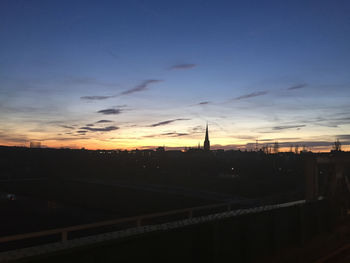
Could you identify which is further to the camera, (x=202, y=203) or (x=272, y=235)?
(x=202, y=203)

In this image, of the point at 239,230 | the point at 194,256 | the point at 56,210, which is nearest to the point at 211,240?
the point at 194,256

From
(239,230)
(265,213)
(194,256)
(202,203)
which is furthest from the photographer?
(202,203)

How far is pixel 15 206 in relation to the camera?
52906 mm

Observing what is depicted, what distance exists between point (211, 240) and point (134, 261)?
2580mm

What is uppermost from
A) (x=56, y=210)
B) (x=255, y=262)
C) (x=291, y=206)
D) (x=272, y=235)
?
(x=291, y=206)

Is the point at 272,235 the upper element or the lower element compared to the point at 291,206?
lower

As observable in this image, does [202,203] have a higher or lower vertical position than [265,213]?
lower

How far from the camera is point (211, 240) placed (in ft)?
27.0

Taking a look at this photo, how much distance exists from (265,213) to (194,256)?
3.70 meters

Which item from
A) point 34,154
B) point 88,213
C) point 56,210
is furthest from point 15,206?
point 34,154

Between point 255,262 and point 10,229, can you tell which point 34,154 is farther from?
point 255,262

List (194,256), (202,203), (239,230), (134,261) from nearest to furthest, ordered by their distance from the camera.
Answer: (134,261)
(194,256)
(239,230)
(202,203)

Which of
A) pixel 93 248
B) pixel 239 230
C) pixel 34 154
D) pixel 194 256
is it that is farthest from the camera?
pixel 34 154

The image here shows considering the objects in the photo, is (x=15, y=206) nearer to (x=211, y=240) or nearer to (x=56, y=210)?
(x=56, y=210)
